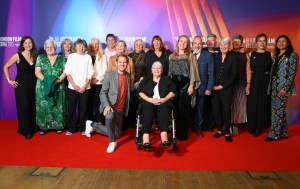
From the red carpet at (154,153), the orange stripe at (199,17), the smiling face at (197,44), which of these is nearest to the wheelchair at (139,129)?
the red carpet at (154,153)

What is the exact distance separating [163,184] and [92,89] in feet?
8.42

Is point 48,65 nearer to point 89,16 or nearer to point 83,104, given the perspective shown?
point 83,104

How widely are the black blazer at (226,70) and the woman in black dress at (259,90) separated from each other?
0.50 meters

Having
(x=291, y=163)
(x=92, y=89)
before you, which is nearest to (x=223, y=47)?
(x=291, y=163)

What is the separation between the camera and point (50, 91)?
15.6 ft

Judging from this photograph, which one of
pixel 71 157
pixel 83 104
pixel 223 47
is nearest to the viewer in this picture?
pixel 71 157

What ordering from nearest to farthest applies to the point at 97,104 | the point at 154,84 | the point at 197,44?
the point at 154,84, the point at 197,44, the point at 97,104

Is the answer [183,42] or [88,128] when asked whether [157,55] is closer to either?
[183,42]

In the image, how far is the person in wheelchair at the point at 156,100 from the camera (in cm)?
390

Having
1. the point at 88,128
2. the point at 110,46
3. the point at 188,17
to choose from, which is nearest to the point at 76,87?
the point at 88,128

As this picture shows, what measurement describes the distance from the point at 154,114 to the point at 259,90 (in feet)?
6.22

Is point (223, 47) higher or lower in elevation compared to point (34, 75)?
higher

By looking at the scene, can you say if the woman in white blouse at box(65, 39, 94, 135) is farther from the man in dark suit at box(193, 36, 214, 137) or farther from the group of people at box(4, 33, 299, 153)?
the man in dark suit at box(193, 36, 214, 137)

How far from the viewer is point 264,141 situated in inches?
181
